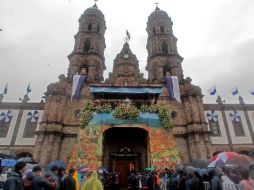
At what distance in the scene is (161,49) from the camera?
30.2m

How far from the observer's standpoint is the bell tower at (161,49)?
2823 cm

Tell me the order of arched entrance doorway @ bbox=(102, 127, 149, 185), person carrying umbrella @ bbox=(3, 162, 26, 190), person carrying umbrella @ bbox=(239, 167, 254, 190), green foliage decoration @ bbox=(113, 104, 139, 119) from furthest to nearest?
arched entrance doorway @ bbox=(102, 127, 149, 185), green foliage decoration @ bbox=(113, 104, 139, 119), person carrying umbrella @ bbox=(3, 162, 26, 190), person carrying umbrella @ bbox=(239, 167, 254, 190)

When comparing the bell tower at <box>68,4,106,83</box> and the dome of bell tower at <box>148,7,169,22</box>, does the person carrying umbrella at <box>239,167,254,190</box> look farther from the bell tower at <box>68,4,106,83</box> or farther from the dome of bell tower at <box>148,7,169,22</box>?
the dome of bell tower at <box>148,7,169,22</box>

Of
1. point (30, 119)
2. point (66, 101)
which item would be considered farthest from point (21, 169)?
point (30, 119)

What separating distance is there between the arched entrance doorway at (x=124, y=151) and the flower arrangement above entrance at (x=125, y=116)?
251cm

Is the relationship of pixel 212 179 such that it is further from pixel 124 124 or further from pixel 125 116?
pixel 125 116

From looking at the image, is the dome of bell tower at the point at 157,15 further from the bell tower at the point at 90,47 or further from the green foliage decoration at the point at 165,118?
the green foliage decoration at the point at 165,118

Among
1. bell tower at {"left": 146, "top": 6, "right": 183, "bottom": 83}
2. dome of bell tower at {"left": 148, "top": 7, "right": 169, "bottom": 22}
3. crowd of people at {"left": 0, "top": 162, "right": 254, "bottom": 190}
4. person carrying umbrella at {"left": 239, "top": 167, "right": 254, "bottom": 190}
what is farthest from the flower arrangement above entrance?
dome of bell tower at {"left": 148, "top": 7, "right": 169, "bottom": 22}

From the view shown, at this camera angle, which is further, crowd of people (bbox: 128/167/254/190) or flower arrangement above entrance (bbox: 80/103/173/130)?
flower arrangement above entrance (bbox: 80/103/173/130)

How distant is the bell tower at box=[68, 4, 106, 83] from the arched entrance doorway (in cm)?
808

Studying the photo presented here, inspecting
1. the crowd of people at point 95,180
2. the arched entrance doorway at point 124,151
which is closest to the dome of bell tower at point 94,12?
the arched entrance doorway at point 124,151

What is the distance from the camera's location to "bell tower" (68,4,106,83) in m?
27.7

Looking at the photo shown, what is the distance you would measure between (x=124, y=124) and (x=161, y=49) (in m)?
15.5

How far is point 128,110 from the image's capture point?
19375mm
